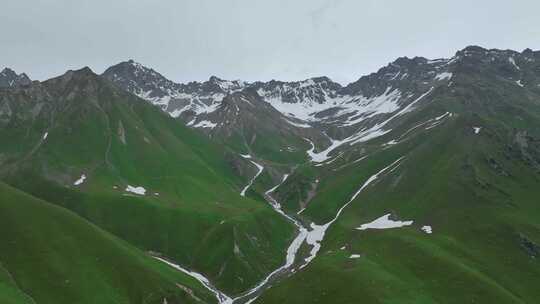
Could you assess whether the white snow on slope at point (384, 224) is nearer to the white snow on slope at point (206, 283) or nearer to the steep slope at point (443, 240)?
the steep slope at point (443, 240)

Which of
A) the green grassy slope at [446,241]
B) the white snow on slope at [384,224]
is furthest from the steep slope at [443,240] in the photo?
the white snow on slope at [384,224]

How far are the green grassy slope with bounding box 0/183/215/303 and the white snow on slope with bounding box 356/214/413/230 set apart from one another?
64.9 meters

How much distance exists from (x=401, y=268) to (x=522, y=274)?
3043cm

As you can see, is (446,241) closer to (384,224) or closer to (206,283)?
(384,224)

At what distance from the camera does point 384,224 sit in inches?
6649

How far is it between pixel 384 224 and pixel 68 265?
4016 inches

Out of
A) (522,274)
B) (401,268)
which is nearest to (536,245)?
(522,274)

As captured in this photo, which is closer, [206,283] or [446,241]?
[206,283]

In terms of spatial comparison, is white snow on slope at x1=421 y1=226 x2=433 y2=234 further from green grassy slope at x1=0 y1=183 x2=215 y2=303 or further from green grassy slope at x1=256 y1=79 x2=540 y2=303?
green grassy slope at x1=0 y1=183 x2=215 y2=303

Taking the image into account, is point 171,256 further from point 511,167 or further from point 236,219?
point 511,167

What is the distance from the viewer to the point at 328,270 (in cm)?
11844

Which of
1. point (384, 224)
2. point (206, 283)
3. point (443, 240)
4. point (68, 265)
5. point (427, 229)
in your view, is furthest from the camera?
point (384, 224)

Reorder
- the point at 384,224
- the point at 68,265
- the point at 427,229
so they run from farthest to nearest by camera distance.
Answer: the point at 384,224
the point at 427,229
the point at 68,265

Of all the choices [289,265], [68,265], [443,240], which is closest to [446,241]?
[443,240]
